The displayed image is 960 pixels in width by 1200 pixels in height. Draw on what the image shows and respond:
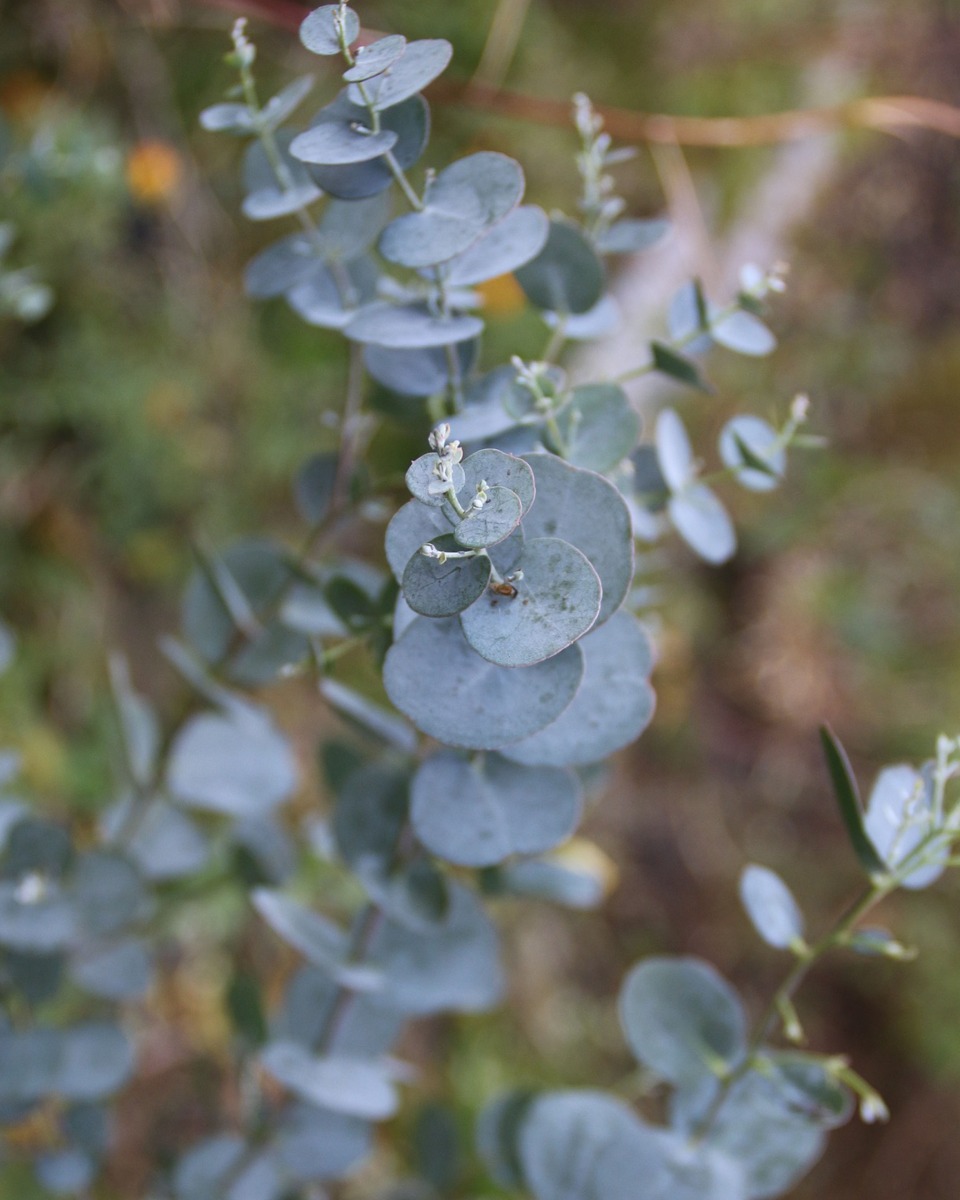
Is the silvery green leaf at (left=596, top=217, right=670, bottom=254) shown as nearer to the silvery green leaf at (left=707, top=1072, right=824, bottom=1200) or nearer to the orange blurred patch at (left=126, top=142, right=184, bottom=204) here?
the silvery green leaf at (left=707, top=1072, right=824, bottom=1200)

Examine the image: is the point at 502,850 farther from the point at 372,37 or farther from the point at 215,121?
the point at 372,37

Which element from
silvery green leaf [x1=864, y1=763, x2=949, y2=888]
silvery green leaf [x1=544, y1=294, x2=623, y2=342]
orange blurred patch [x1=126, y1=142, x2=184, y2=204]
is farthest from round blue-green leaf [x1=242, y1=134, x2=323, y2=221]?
orange blurred patch [x1=126, y1=142, x2=184, y2=204]

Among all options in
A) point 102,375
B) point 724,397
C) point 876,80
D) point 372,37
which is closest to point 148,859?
point 372,37

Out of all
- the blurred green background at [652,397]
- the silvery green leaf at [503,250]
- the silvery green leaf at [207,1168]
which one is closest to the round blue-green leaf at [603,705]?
the silvery green leaf at [503,250]

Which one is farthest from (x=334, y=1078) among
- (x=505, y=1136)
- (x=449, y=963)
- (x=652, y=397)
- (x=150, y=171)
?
→ (x=652, y=397)

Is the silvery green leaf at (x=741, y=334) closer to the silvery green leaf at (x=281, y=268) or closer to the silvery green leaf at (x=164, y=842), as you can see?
the silvery green leaf at (x=281, y=268)

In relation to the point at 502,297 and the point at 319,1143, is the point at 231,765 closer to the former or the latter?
the point at 319,1143
